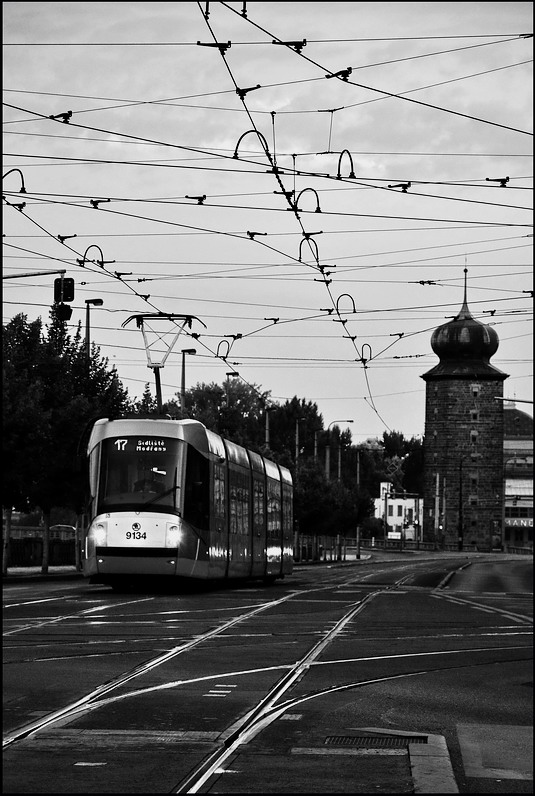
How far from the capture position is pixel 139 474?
26547mm

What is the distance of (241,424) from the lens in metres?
126

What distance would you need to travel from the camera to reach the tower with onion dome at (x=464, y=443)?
15650 centimetres

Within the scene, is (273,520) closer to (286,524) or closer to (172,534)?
(286,524)

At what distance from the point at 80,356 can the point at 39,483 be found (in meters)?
6.27

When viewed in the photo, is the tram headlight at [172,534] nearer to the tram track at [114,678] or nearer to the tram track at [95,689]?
the tram track at [114,678]

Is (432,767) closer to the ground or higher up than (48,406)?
closer to the ground

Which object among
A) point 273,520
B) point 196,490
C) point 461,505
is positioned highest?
point 461,505

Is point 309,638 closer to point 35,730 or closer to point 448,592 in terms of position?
point 35,730

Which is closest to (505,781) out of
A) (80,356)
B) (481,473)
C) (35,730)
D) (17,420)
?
(35,730)

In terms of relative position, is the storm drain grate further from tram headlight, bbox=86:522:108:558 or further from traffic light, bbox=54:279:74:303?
traffic light, bbox=54:279:74:303

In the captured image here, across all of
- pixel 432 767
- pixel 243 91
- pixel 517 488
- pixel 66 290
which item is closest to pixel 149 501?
pixel 66 290

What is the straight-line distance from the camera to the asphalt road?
25.3 ft

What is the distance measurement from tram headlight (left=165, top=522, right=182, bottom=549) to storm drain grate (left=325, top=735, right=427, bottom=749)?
17.0m

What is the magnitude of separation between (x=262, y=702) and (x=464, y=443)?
149 meters
